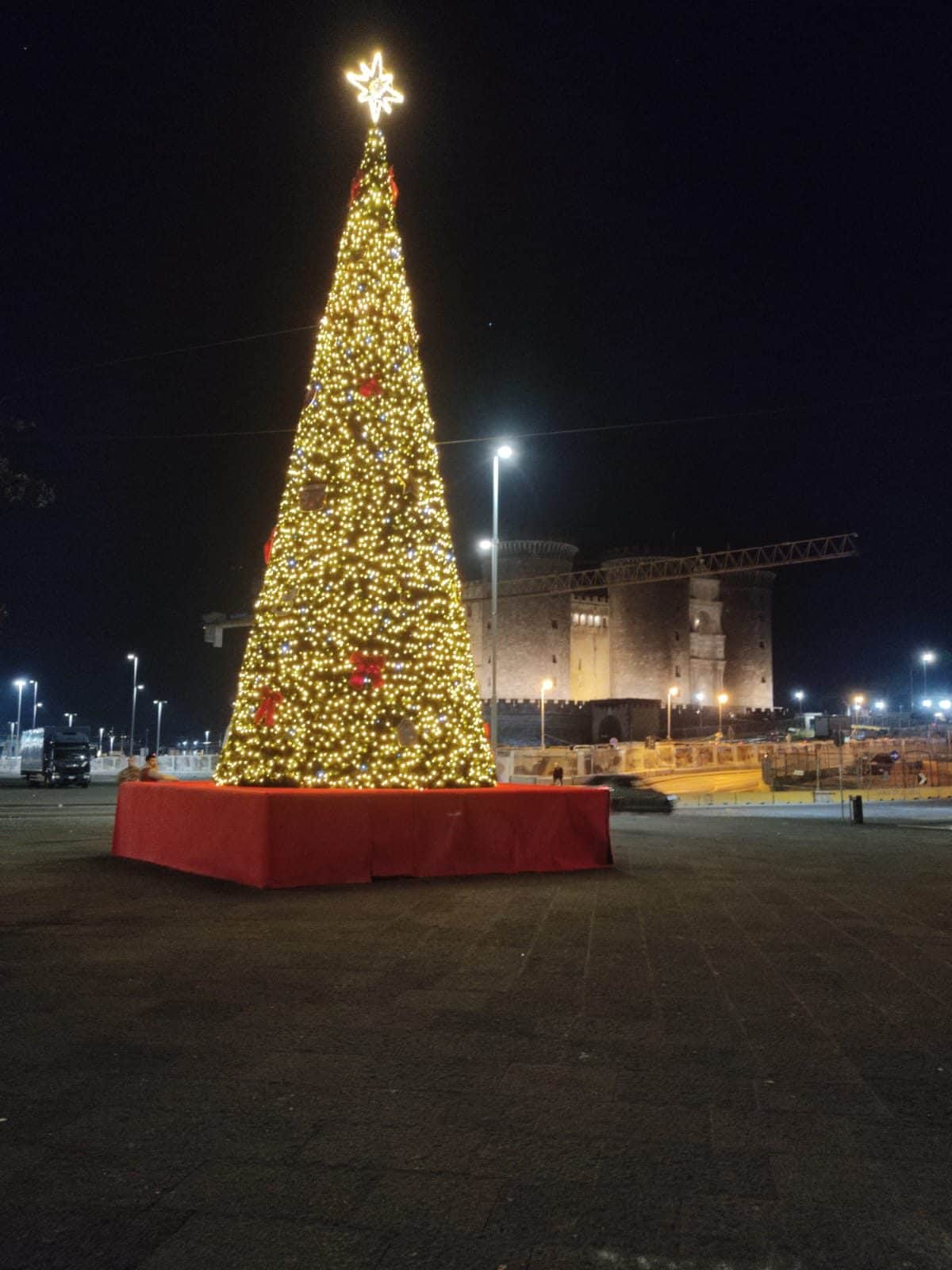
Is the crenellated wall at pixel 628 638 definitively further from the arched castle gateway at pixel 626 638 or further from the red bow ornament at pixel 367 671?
the red bow ornament at pixel 367 671

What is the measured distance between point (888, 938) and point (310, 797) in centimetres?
561

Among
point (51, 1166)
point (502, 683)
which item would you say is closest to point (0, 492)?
point (51, 1166)

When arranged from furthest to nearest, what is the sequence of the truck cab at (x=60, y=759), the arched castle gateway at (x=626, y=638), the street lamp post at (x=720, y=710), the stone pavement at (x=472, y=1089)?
the street lamp post at (x=720, y=710), the arched castle gateway at (x=626, y=638), the truck cab at (x=60, y=759), the stone pavement at (x=472, y=1089)

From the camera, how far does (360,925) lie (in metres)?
8.76

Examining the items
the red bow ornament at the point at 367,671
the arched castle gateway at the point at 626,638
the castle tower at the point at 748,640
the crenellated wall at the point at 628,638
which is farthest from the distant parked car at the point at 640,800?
the castle tower at the point at 748,640

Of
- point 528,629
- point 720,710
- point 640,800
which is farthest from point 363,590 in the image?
point 720,710

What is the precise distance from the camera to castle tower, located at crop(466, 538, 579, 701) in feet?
255

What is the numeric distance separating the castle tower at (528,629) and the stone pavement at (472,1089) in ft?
222

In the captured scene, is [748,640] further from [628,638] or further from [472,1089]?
[472,1089]

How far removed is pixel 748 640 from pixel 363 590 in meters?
79.4

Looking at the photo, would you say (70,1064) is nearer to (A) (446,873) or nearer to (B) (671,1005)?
(B) (671,1005)

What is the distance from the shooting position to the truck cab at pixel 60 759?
144 ft

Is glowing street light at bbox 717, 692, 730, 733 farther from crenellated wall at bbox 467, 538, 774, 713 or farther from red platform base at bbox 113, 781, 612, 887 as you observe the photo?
red platform base at bbox 113, 781, 612, 887

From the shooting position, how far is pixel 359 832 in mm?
11367
